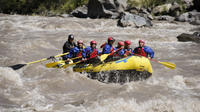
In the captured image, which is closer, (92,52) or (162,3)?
(92,52)

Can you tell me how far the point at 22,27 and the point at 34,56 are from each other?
5.79 m

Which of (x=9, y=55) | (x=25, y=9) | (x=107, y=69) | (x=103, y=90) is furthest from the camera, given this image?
(x=25, y=9)

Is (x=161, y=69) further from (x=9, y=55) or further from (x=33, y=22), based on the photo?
(x=33, y=22)

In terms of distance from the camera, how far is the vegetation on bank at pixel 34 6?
26328 millimetres

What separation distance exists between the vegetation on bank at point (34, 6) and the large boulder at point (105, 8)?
609cm

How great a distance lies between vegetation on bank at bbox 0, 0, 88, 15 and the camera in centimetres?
2633

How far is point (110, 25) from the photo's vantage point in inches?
628

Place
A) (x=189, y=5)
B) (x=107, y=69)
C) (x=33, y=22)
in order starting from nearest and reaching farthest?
(x=107, y=69) → (x=33, y=22) → (x=189, y=5)

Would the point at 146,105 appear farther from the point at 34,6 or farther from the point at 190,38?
the point at 34,6

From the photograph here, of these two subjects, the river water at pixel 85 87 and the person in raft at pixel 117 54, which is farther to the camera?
the person in raft at pixel 117 54

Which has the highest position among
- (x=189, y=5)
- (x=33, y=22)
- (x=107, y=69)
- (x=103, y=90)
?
(x=189, y=5)

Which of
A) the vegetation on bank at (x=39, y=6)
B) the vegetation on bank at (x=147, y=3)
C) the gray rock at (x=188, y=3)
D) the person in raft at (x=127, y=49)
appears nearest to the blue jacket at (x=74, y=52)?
the person in raft at (x=127, y=49)

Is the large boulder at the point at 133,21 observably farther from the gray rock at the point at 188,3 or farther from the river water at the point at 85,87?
the gray rock at the point at 188,3

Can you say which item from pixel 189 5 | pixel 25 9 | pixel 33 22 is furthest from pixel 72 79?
pixel 25 9
